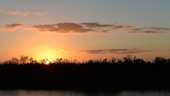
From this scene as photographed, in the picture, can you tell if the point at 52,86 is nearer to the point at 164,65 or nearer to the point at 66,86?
the point at 66,86

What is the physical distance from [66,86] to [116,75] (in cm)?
637

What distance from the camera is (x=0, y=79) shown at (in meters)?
95.9

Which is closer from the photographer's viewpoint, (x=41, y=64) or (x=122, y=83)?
(x=122, y=83)

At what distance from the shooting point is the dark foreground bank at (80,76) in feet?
305

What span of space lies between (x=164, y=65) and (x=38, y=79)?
14.6 m

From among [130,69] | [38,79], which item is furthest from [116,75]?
[38,79]

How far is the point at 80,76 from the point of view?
95.9 metres

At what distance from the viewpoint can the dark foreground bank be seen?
93062mm

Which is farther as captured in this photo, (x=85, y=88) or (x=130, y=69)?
(x=130, y=69)

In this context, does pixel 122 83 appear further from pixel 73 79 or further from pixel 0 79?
pixel 0 79

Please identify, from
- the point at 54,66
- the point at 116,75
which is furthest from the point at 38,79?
the point at 116,75

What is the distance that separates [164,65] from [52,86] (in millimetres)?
13205

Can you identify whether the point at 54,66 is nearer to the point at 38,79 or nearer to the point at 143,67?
the point at 38,79

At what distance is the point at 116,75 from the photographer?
96.2m
